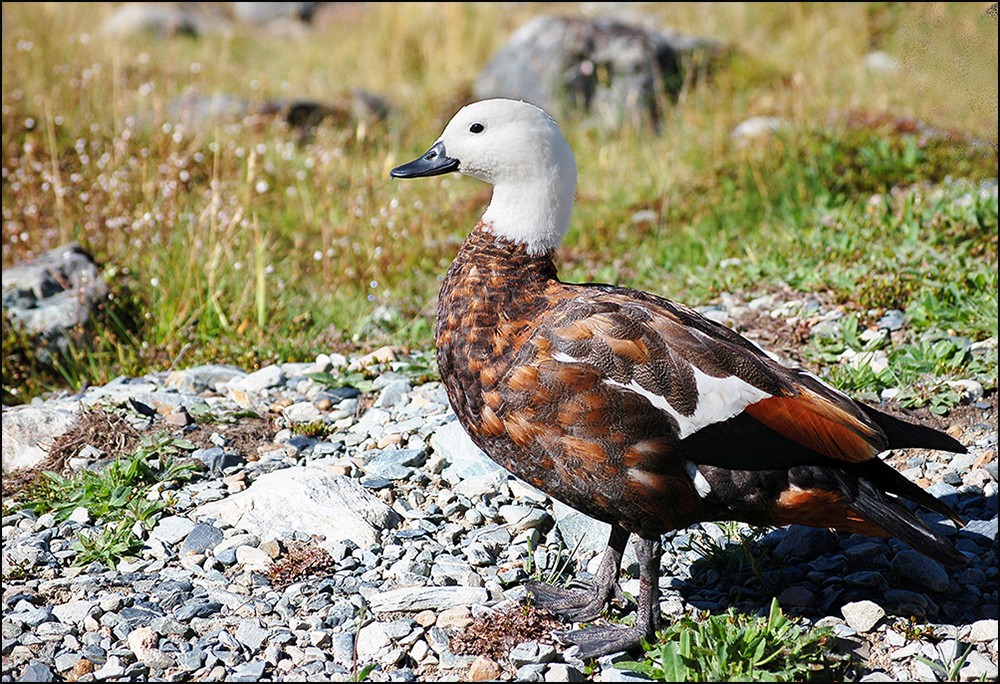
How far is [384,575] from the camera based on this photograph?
354 centimetres

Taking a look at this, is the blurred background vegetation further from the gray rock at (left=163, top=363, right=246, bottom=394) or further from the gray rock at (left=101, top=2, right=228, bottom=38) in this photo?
the gray rock at (left=101, top=2, right=228, bottom=38)

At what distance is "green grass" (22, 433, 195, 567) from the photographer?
12.4 feet

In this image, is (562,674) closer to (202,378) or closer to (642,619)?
(642,619)

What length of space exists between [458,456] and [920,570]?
185cm

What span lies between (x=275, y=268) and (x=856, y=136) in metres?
4.71

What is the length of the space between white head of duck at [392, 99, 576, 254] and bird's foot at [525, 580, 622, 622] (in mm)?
1197

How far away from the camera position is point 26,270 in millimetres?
5953

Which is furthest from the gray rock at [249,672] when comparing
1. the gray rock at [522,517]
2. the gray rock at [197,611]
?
the gray rock at [522,517]

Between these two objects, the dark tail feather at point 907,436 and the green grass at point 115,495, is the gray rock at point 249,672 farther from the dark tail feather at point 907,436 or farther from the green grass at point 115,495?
the dark tail feather at point 907,436

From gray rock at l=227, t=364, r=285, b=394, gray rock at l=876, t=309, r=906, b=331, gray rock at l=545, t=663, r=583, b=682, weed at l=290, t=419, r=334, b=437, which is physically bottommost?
gray rock at l=545, t=663, r=583, b=682

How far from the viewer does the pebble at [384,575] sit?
3.14 m

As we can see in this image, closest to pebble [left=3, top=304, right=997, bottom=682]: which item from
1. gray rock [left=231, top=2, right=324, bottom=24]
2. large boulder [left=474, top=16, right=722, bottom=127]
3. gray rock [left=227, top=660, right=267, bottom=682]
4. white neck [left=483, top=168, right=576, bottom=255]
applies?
gray rock [left=227, top=660, right=267, bottom=682]

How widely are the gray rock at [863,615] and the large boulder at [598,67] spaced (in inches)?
292

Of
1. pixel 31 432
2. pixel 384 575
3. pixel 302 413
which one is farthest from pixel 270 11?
pixel 384 575
